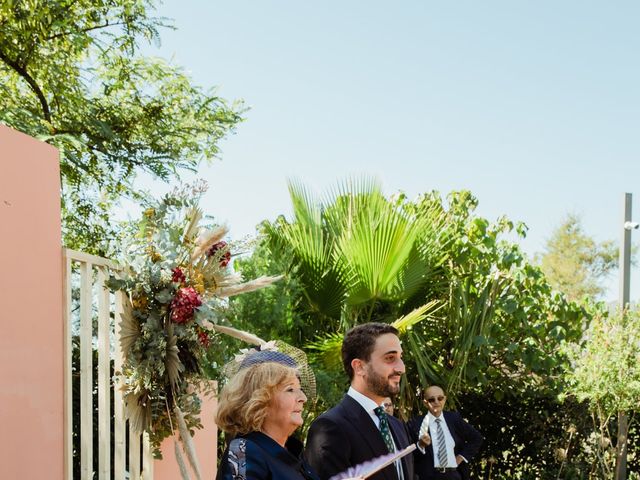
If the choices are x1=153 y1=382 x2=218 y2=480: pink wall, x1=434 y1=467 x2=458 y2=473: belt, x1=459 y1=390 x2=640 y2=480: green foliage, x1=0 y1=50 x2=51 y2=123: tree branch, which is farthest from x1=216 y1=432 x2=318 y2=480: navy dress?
x1=0 y1=50 x2=51 y2=123: tree branch

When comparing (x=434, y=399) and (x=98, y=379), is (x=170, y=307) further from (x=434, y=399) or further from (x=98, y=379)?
(x=434, y=399)

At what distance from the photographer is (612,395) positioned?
10.9 m

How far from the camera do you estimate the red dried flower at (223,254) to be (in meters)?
5.25

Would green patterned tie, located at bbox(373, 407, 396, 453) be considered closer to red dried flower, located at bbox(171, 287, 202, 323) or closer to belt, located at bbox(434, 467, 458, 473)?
red dried flower, located at bbox(171, 287, 202, 323)

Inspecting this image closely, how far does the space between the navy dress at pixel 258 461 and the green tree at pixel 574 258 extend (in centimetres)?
3131

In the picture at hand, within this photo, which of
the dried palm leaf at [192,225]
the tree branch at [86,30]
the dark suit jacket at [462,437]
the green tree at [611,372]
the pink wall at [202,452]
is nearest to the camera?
the dried palm leaf at [192,225]

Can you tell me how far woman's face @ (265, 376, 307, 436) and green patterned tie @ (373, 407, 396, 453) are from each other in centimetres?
99

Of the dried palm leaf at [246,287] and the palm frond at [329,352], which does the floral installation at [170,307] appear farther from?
the palm frond at [329,352]

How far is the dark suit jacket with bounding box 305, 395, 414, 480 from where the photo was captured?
3.63 m

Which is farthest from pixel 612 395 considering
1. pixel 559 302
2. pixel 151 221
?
pixel 151 221

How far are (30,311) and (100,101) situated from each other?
10.3 meters

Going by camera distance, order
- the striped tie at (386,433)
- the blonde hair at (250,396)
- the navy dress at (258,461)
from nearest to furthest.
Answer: the navy dress at (258,461) → the blonde hair at (250,396) → the striped tie at (386,433)

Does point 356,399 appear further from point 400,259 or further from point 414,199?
point 414,199

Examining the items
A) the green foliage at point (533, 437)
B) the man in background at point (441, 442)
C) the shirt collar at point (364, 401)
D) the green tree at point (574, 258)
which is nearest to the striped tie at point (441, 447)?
the man in background at point (441, 442)
